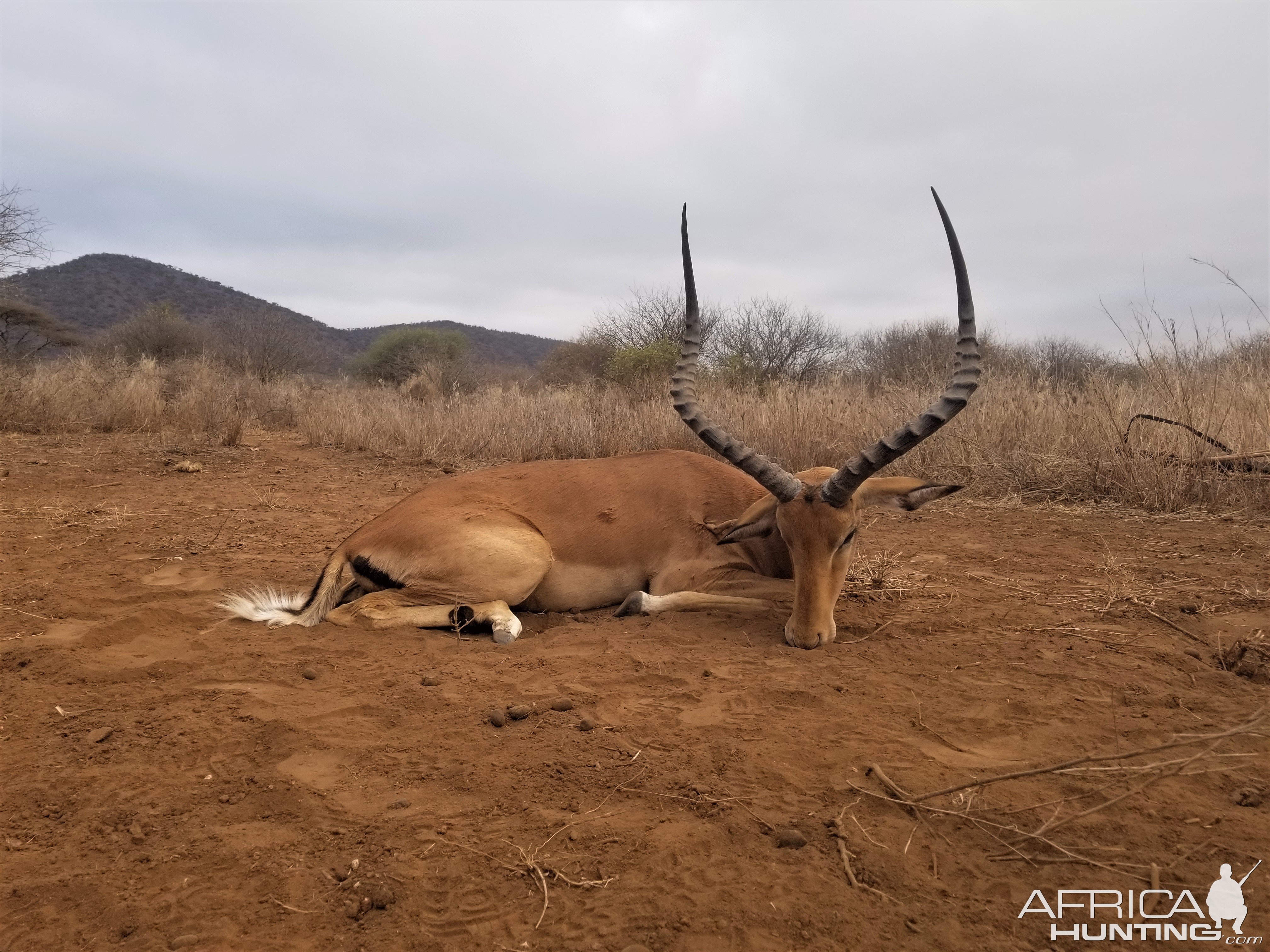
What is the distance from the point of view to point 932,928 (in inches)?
68.6

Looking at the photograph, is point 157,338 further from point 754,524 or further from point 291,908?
point 291,908

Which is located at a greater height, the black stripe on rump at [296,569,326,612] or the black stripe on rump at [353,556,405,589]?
the black stripe on rump at [353,556,405,589]

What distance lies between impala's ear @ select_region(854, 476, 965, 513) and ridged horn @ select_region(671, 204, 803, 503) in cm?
42

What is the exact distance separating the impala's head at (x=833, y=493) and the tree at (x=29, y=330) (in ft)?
79.4

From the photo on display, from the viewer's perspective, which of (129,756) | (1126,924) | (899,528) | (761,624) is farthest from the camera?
(899,528)

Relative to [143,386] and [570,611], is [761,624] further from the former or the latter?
[143,386]

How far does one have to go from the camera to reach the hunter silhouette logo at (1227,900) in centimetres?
173

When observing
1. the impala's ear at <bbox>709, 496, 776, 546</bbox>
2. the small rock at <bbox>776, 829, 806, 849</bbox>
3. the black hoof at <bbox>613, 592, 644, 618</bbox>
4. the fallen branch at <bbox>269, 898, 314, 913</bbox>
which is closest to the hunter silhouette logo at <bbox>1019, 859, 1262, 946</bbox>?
the small rock at <bbox>776, 829, 806, 849</bbox>

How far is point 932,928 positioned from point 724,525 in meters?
3.04

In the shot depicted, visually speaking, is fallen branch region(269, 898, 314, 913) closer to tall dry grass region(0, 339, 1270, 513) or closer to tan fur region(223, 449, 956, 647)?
tan fur region(223, 449, 956, 647)

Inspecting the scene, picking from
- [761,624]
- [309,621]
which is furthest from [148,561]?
[761,624]

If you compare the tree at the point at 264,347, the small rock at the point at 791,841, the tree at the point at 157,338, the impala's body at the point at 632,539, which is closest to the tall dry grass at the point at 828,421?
the impala's body at the point at 632,539

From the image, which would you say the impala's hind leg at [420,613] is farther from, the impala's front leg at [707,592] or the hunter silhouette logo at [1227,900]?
the hunter silhouette logo at [1227,900]

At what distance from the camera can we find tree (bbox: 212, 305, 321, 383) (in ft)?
87.3
